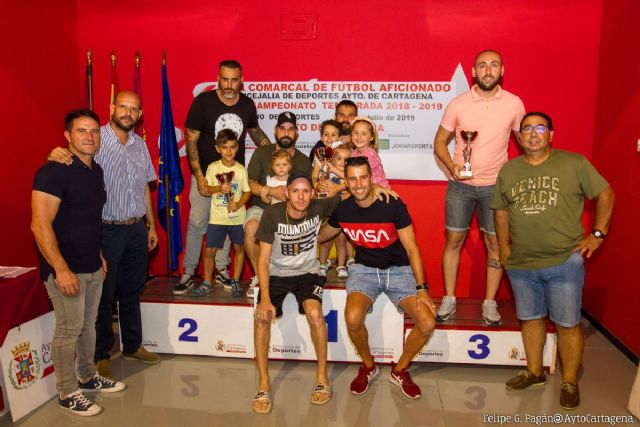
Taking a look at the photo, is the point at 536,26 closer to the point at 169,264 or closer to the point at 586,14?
the point at 586,14

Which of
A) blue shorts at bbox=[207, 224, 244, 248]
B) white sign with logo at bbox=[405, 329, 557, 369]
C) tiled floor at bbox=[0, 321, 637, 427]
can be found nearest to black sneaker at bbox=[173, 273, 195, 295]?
blue shorts at bbox=[207, 224, 244, 248]

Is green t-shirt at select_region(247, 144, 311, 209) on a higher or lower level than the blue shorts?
higher

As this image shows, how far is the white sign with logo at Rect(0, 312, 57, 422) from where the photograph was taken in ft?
11.5

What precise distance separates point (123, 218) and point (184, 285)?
1.01m

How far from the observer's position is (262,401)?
3.71m

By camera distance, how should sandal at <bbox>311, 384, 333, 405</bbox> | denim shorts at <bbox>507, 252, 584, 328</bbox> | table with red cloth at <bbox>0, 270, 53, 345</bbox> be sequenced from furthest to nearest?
1. sandal at <bbox>311, 384, 333, 405</bbox>
2. denim shorts at <bbox>507, 252, 584, 328</bbox>
3. table with red cloth at <bbox>0, 270, 53, 345</bbox>

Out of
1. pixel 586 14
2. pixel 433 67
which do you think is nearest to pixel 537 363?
pixel 433 67

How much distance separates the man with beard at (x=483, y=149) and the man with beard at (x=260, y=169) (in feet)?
3.77

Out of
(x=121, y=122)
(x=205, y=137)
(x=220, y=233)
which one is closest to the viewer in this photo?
(x=121, y=122)

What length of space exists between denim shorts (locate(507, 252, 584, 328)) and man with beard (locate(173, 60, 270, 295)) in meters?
2.39

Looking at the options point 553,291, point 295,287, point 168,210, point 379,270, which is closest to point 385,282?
point 379,270

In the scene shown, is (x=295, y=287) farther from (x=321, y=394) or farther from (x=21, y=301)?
(x=21, y=301)

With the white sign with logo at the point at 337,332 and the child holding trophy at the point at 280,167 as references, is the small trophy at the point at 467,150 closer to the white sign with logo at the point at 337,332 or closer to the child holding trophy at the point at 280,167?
the white sign with logo at the point at 337,332

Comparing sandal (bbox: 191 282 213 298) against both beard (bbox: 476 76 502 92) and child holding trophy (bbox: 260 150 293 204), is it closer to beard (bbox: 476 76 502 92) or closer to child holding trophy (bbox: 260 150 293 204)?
child holding trophy (bbox: 260 150 293 204)
